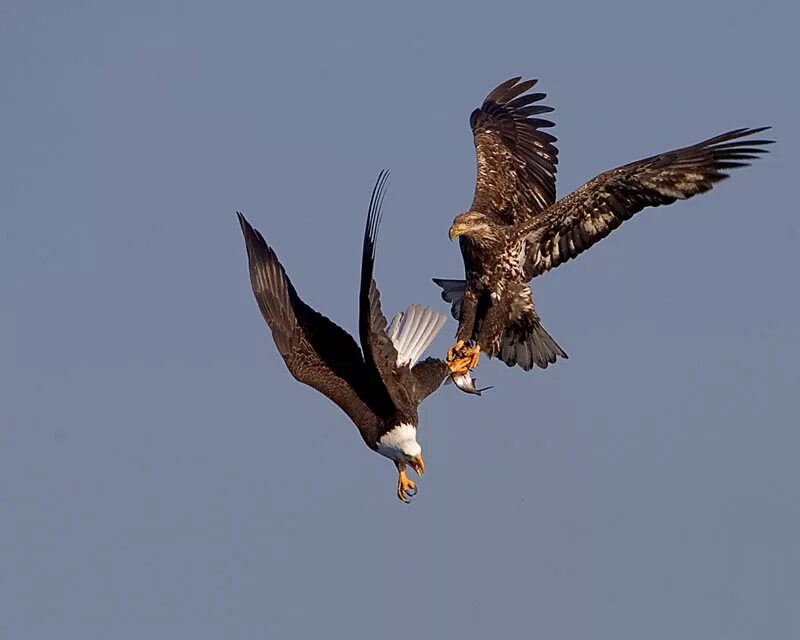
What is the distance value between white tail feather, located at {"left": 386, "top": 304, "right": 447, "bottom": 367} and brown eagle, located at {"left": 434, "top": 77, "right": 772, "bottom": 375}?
188 mm

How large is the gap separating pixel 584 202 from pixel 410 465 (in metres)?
2.14

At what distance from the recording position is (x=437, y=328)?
12172 mm

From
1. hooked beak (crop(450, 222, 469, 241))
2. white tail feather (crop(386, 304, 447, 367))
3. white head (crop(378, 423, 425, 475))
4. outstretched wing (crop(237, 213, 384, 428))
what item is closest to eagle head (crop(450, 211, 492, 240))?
hooked beak (crop(450, 222, 469, 241))

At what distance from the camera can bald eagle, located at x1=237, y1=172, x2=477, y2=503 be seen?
36.8 ft

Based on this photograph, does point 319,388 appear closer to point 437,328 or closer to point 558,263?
point 437,328

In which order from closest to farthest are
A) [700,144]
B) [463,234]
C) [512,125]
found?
[700,144] → [463,234] → [512,125]

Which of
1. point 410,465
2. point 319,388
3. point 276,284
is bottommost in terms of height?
point 410,465

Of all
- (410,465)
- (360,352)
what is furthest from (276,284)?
(410,465)

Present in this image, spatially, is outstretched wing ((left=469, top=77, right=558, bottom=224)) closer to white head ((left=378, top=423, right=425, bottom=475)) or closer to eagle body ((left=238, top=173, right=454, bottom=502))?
eagle body ((left=238, top=173, right=454, bottom=502))

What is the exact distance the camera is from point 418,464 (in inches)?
452

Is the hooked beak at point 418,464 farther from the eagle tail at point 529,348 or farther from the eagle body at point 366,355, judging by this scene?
the eagle tail at point 529,348

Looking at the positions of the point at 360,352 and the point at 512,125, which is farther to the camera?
the point at 512,125

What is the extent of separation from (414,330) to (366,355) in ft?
3.67

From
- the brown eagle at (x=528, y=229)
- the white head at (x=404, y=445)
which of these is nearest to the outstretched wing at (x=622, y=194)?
the brown eagle at (x=528, y=229)
